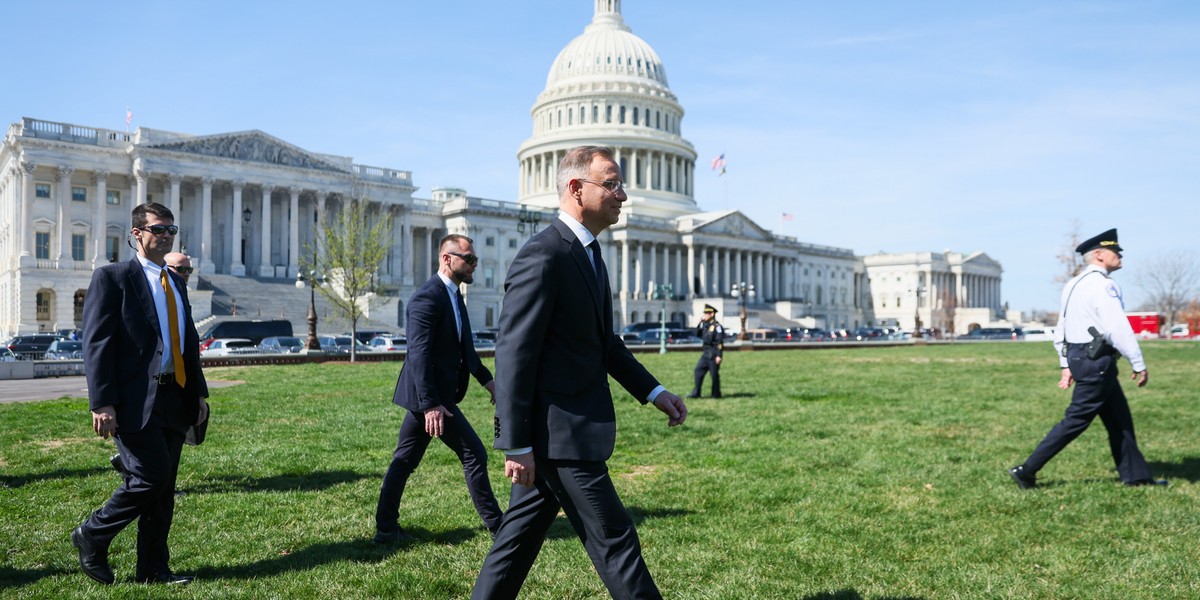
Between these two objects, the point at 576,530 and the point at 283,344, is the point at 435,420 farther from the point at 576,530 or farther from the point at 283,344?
Answer: the point at 283,344

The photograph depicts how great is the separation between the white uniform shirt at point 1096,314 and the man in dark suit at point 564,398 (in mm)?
6365

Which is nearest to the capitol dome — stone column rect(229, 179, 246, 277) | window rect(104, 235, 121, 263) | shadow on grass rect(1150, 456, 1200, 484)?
stone column rect(229, 179, 246, 277)

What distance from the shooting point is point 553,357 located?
14.3 ft

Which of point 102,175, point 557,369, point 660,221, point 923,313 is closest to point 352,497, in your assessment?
point 557,369

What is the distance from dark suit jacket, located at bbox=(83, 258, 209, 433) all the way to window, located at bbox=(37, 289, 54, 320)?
70.5m

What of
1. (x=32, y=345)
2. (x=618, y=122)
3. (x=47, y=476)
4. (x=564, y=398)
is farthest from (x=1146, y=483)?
(x=618, y=122)

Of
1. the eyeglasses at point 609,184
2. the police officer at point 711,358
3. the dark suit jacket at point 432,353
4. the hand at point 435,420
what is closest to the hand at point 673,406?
the eyeglasses at point 609,184

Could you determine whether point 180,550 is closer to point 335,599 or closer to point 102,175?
point 335,599

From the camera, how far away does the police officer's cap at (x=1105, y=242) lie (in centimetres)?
917

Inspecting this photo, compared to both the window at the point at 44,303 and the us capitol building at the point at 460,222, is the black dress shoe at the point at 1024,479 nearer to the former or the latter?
the us capitol building at the point at 460,222

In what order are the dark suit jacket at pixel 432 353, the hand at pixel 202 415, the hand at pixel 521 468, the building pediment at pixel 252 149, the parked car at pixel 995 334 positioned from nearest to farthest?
the hand at pixel 521 468
the hand at pixel 202 415
the dark suit jacket at pixel 432 353
the building pediment at pixel 252 149
the parked car at pixel 995 334

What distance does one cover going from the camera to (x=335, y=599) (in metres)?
5.51

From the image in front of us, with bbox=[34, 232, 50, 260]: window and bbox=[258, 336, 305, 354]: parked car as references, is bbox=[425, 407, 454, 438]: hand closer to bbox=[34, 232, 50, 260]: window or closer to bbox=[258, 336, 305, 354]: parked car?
bbox=[258, 336, 305, 354]: parked car

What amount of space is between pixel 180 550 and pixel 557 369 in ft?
13.5
